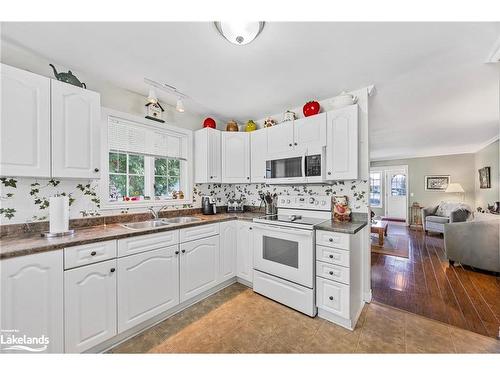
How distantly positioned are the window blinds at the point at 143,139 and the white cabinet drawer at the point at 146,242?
1.11 metres

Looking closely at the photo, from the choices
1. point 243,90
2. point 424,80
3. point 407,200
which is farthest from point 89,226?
point 407,200

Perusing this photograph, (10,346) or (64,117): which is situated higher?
(64,117)

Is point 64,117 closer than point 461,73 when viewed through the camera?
Yes

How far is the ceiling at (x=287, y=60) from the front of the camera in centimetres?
138

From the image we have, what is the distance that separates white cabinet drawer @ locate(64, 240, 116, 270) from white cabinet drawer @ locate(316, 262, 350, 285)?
174cm

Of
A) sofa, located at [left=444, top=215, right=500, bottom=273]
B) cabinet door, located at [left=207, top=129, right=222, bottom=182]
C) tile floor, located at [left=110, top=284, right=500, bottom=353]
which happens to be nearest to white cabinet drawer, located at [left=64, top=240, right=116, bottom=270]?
tile floor, located at [left=110, top=284, right=500, bottom=353]

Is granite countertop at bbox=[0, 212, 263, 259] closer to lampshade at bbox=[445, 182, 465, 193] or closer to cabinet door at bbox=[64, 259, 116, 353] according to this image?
cabinet door at bbox=[64, 259, 116, 353]

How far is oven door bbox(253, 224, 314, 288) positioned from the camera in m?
1.91

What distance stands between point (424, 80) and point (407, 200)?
6.05m

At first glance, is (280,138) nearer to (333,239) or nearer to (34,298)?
(333,239)

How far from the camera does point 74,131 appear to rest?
162cm

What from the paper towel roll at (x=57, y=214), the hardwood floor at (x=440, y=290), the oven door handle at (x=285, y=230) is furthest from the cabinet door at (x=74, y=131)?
the hardwood floor at (x=440, y=290)
